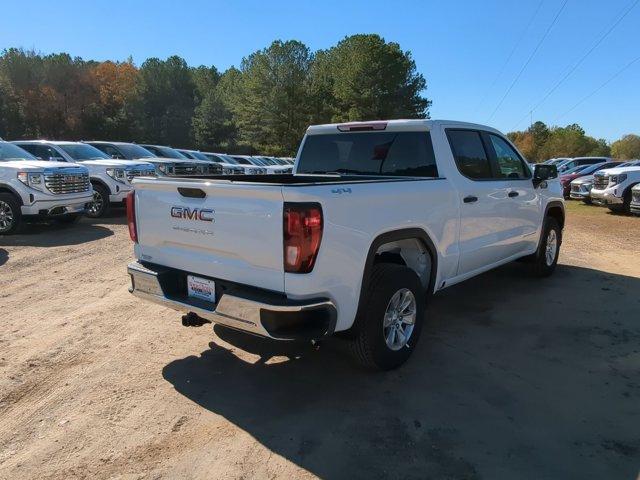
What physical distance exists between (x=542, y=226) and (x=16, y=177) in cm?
949

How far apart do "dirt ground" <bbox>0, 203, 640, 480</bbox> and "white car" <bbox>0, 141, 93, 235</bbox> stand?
→ 4.61 meters

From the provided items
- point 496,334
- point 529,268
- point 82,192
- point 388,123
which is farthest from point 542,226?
point 82,192

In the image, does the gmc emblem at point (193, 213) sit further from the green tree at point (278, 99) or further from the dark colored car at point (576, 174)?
the green tree at point (278, 99)

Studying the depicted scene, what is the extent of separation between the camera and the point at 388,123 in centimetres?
501

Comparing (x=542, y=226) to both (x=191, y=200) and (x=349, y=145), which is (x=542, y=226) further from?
(x=191, y=200)

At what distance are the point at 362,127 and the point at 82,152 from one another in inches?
433

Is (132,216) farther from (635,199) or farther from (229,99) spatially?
(229,99)

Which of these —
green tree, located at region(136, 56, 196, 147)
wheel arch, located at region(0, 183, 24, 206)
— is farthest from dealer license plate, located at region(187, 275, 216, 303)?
green tree, located at region(136, 56, 196, 147)

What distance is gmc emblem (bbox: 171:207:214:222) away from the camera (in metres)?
3.64

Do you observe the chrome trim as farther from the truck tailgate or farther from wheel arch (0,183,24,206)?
the truck tailgate

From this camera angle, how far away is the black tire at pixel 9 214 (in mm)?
9984

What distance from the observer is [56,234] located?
410 inches

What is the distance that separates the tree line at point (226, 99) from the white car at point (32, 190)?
45.1 metres

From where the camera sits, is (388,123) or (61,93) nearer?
(388,123)
